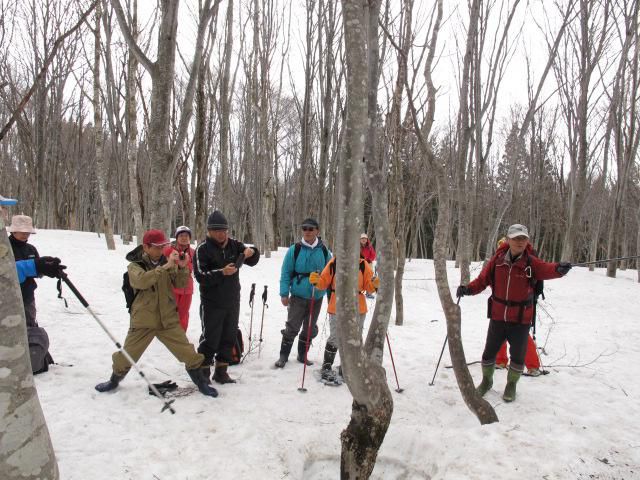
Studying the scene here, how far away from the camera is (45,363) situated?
14.4ft

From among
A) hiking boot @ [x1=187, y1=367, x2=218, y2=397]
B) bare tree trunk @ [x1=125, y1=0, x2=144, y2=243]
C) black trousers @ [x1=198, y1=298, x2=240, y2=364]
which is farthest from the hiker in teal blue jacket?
bare tree trunk @ [x1=125, y1=0, x2=144, y2=243]

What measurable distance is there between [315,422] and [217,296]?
1658 mm

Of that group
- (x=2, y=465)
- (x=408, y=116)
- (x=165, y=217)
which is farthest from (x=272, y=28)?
(x=2, y=465)

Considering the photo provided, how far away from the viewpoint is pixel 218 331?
442 centimetres

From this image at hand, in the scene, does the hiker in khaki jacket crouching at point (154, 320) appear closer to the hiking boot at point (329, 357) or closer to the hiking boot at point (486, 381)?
the hiking boot at point (329, 357)

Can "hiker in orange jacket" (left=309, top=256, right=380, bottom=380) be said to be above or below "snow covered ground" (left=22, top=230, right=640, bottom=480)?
above

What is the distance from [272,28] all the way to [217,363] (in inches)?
520

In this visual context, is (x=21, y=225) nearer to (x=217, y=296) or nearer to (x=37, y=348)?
(x=37, y=348)

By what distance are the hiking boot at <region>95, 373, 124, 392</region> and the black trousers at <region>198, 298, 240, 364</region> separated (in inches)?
32.6

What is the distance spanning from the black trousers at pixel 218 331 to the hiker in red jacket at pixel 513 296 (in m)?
2.55

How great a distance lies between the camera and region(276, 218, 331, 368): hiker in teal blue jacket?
5.08 meters

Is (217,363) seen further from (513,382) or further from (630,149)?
(630,149)

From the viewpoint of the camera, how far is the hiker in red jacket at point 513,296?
4.11 meters

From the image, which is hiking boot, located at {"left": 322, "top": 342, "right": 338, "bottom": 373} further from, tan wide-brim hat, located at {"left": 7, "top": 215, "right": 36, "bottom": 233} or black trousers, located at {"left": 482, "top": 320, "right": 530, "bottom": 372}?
tan wide-brim hat, located at {"left": 7, "top": 215, "right": 36, "bottom": 233}
